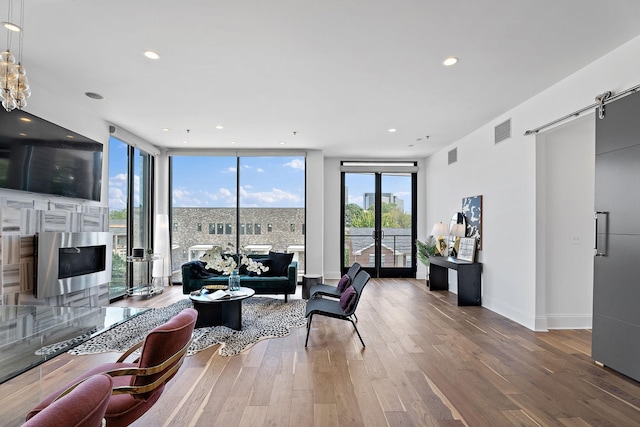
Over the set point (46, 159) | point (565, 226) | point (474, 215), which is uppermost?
point (46, 159)

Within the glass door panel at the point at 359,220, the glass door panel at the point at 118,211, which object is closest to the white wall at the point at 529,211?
the glass door panel at the point at 359,220

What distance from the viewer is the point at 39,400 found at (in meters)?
1.54

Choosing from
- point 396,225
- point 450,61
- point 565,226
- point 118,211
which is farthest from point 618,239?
point 118,211

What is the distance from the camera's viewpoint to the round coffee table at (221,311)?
3.97m

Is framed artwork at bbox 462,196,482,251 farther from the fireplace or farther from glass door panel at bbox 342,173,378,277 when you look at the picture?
the fireplace

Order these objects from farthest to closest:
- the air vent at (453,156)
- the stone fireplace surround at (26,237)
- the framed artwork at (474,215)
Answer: the air vent at (453,156), the framed artwork at (474,215), the stone fireplace surround at (26,237)

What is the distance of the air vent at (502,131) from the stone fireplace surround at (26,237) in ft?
19.4

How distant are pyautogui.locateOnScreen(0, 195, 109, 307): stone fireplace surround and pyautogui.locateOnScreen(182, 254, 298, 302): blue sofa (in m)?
1.28

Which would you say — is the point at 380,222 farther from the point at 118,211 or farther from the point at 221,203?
the point at 118,211

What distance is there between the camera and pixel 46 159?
370cm

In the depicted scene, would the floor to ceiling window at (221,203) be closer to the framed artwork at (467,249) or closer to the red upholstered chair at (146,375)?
the framed artwork at (467,249)

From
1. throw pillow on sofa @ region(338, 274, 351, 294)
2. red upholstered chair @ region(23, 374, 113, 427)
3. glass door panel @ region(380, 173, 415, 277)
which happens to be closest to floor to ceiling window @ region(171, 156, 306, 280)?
glass door panel @ region(380, 173, 415, 277)

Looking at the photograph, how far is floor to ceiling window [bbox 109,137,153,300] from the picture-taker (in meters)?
5.41

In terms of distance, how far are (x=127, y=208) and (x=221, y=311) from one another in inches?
123
